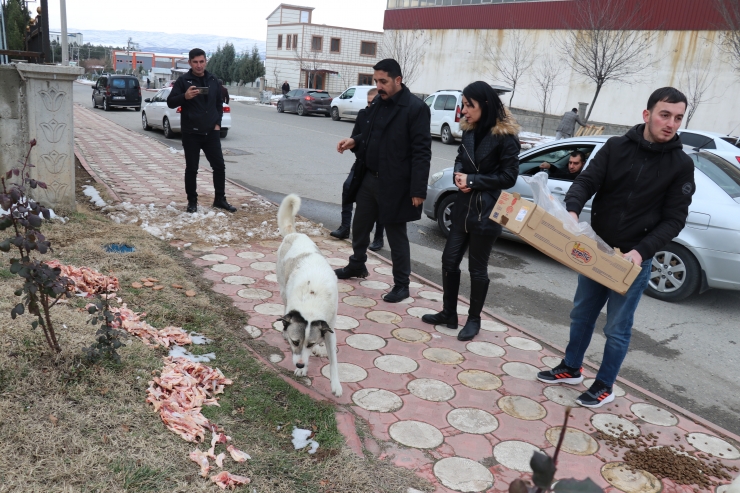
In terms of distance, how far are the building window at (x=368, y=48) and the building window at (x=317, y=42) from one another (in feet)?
13.5

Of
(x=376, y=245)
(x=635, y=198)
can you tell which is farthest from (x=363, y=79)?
(x=635, y=198)

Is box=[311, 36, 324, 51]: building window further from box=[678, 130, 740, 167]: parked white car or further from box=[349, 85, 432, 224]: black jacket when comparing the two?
box=[349, 85, 432, 224]: black jacket

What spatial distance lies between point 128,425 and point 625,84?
2812 centimetres

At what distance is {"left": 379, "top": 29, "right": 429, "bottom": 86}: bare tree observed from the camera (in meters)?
36.7

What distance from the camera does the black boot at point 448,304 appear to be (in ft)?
15.9

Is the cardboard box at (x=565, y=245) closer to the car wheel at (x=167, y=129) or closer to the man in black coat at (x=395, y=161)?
the man in black coat at (x=395, y=161)

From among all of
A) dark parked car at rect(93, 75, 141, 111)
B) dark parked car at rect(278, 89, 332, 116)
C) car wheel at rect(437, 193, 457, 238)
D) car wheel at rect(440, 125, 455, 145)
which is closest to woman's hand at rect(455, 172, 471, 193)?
car wheel at rect(437, 193, 457, 238)

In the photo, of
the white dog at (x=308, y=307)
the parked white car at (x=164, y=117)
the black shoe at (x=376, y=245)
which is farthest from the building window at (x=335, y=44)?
the white dog at (x=308, y=307)

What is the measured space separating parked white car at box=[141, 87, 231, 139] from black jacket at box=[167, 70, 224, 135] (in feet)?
29.7

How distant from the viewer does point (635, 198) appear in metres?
3.49

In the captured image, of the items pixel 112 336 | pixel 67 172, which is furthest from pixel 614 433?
pixel 67 172

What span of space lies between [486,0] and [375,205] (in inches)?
1216

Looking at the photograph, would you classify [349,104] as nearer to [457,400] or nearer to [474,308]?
[474,308]

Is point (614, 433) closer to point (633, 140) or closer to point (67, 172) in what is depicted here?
point (633, 140)
